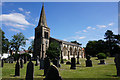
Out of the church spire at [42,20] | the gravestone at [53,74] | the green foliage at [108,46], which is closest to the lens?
the gravestone at [53,74]

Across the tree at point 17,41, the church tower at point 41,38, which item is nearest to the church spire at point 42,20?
the church tower at point 41,38

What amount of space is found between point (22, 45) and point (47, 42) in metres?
14.9

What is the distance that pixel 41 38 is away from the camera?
40125 millimetres

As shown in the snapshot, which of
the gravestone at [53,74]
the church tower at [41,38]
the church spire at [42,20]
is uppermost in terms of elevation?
the church spire at [42,20]

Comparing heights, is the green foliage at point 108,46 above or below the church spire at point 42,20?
below

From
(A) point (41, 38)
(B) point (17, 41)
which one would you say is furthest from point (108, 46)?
(B) point (17, 41)

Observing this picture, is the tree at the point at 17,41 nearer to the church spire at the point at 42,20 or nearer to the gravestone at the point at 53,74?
the church spire at the point at 42,20

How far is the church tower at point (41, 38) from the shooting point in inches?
1534

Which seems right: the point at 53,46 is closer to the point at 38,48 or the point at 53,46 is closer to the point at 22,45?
the point at 38,48

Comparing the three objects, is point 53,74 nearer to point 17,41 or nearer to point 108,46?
point 17,41

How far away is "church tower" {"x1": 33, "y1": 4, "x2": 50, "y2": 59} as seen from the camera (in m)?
39.0

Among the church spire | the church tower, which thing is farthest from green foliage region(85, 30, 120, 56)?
the church spire

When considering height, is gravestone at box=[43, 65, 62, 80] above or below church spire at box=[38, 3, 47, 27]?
below

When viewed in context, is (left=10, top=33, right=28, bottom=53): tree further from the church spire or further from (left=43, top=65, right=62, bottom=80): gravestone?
(left=43, top=65, right=62, bottom=80): gravestone
